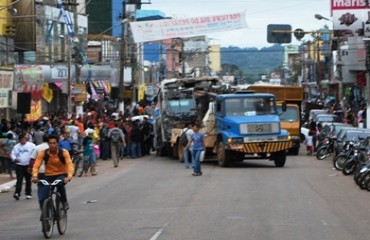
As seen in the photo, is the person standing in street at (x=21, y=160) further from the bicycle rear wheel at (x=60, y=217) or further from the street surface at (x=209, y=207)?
the bicycle rear wheel at (x=60, y=217)

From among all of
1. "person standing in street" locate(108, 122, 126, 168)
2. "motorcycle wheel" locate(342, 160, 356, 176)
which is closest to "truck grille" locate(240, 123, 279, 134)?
"motorcycle wheel" locate(342, 160, 356, 176)

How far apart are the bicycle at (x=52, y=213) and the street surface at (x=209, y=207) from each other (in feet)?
0.79

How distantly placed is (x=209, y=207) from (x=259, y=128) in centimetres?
1273

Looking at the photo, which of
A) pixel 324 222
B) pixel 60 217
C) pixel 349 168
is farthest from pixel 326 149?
pixel 60 217

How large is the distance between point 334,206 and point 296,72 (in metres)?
161

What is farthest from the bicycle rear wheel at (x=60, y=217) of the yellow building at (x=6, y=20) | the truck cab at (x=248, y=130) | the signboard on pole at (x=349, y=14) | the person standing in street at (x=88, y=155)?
the yellow building at (x=6, y=20)

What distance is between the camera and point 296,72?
582 ft

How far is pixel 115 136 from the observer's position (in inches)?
1315

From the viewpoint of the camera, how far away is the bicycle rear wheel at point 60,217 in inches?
564

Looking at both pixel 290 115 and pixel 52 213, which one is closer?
pixel 52 213

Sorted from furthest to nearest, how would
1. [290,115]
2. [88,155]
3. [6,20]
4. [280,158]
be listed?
[6,20], [290,115], [280,158], [88,155]

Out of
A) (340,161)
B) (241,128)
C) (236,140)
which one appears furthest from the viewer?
(241,128)

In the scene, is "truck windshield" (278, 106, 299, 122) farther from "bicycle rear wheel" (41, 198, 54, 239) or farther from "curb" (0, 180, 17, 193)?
"bicycle rear wheel" (41, 198, 54, 239)

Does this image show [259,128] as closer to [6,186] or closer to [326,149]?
[326,149]
